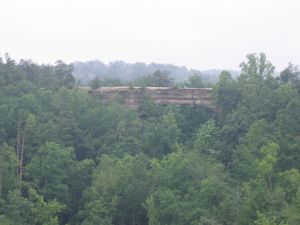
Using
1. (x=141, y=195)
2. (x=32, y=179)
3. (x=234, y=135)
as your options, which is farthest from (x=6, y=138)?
(x=234, y=135)

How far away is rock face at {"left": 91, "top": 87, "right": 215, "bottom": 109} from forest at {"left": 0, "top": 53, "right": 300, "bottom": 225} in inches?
28.9

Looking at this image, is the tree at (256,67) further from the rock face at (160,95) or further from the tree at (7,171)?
the tree at (7,171)

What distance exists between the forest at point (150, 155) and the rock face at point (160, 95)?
0.73 m

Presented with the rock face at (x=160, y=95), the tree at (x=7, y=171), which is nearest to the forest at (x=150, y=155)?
the tree at (x=7, y=171)

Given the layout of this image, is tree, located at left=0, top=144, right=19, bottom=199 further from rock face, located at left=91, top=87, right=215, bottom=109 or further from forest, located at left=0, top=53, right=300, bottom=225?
rock face, located at left=91, top=87, right=215, bottom=109

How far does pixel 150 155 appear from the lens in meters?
36.2

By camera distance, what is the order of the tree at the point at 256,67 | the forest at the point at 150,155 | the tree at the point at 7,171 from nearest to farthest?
1. the forest at the point at 150,155
2. the tree at the point at 7,171
3. the tree at the point at 256,67

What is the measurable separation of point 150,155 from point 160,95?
8480mm

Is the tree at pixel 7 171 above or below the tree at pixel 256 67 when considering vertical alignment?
below

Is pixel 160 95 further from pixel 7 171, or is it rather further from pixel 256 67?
pixel 7 171

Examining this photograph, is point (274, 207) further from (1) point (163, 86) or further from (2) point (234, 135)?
(1) point (163, 86)

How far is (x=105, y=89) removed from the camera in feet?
145

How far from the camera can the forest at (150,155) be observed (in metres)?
28.2

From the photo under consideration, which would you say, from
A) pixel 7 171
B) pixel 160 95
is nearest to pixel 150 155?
pixel 160 95
